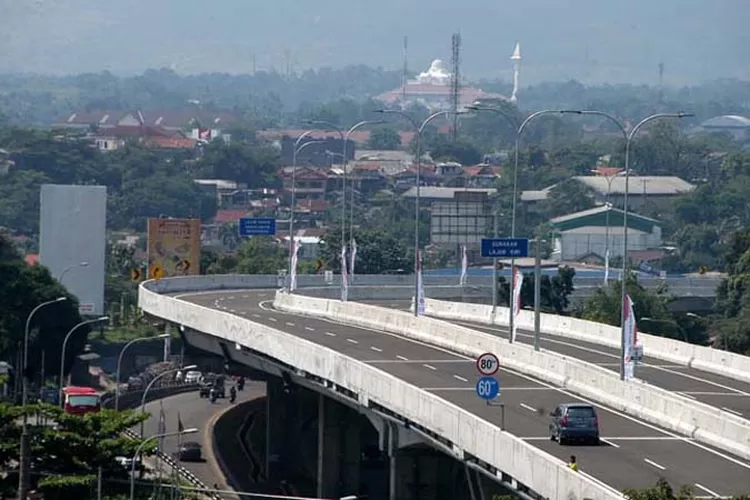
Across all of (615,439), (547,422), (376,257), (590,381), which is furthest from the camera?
(376,257)

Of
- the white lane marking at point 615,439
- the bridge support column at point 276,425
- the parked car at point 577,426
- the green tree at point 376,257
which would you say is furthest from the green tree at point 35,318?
the parked car at point 577,426

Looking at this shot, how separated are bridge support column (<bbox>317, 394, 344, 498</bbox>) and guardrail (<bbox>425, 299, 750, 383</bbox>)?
9.38 meters

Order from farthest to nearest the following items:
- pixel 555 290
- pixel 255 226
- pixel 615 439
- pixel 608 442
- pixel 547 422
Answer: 1. pixel 555 290
2. pixel 255 226
3. pixel 547 422
4. pixel 615 439
5. pixel 608 442

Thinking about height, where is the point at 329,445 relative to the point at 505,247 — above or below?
below

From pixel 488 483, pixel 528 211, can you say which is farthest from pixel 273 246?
pixel 488 483

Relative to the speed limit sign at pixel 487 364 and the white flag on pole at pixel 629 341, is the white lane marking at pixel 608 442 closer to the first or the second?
the speed limit sign at pixel 487 364

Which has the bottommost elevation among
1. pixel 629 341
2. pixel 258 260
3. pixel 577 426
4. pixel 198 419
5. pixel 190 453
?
pixel 198 419

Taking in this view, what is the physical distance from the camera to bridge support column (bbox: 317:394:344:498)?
65.2 meters

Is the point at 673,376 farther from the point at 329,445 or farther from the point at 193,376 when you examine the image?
the point at 193,376

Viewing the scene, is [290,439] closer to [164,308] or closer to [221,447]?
[221,447]

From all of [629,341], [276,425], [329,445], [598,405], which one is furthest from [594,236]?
[629,341]

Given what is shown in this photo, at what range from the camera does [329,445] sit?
217 feet

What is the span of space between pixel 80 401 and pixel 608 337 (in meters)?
17.9

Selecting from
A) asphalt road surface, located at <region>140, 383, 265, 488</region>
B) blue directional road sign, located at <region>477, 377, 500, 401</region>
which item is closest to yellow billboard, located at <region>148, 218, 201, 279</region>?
asphalt road surface, located at <region>140, 383, 265, 488</region>
